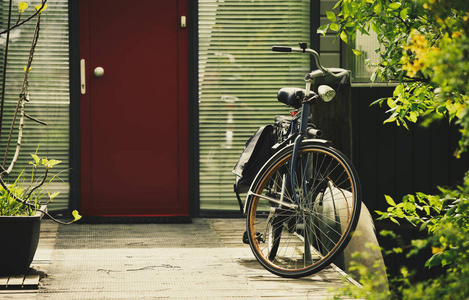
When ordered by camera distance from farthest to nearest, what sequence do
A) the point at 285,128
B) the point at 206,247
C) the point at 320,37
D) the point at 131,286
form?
the point at 320,37
the point at 206,247
the point at 285,128
the point at 131,286

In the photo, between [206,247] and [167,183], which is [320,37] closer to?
[167,183]

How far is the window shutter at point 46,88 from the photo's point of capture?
225 inches

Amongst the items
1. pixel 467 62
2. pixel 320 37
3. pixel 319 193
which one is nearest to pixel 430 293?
pixel 467 62

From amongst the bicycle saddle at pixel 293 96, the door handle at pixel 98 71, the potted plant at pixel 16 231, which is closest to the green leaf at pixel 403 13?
the bicycle saddle at pixel 293 96

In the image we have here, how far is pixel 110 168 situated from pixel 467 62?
14.4 ft

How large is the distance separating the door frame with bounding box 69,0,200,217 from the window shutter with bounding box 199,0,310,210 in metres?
0.07

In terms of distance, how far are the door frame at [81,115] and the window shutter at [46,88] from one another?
0.06 metres

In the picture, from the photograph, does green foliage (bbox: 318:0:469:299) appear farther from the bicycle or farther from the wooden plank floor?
the wooden plank floor

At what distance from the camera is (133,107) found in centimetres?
A: 581

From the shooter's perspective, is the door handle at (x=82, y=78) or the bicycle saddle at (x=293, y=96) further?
the door handle at (x=82, y=78)

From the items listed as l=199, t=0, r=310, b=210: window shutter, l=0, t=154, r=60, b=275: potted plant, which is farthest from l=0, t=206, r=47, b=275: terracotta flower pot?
l=199, t=0, r=310, b=210: window shutter

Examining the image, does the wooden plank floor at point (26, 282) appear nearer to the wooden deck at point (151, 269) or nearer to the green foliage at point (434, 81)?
the wooden deck at point (151, 269)

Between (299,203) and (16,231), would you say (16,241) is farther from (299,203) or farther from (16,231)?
(299,203)

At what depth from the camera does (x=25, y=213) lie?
3.77 metres
